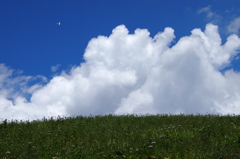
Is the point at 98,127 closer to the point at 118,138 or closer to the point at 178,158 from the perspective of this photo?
the point at 118,138

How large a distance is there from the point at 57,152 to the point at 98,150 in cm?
132

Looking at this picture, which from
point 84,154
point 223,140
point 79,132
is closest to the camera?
point 84,154

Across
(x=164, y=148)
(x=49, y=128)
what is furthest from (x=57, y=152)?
(x=49, y=128)

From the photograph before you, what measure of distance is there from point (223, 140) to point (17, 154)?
23.0 ft

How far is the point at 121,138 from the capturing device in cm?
1100

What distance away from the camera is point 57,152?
9352 millimetres

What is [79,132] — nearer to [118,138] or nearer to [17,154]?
[118,138]

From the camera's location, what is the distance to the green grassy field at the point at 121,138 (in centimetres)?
891

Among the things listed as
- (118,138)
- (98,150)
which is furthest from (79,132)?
(98,150)

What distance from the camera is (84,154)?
8.95 metres

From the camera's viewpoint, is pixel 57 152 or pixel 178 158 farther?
pixel 57 152

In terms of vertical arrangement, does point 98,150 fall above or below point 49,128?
below

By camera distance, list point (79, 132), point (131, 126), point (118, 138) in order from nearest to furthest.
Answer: point (118, 138) < point (79, 132) < point (131, 126)

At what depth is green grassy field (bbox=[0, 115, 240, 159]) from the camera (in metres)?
8.91
